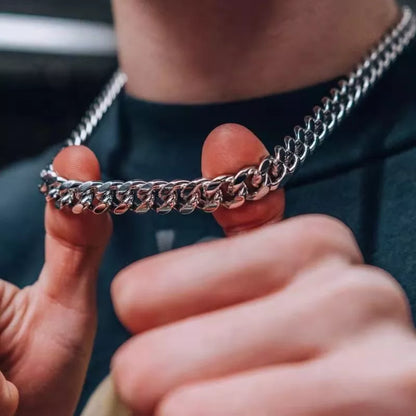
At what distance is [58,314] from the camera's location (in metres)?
0.33

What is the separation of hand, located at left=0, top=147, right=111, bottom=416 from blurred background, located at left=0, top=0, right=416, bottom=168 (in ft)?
1.64

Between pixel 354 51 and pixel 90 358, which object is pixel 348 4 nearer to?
pixel 354 51

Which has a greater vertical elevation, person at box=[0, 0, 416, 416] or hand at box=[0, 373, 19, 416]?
person at box=[0, 0, 416, 416]

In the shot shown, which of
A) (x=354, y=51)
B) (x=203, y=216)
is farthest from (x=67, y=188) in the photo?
(x=354, y=51)

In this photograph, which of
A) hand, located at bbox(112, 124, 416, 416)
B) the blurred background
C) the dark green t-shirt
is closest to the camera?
hand, located at bbox(112, 124, 416, 416)

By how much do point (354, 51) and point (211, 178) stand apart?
0.18m

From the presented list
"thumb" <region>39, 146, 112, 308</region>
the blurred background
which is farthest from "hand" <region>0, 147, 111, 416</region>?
the blurred background

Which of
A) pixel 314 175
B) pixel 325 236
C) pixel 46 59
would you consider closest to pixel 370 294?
pixel 325 236

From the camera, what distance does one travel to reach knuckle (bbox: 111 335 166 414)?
0.76 ft

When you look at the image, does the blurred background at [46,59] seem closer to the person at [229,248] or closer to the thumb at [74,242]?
the person at [229,248]

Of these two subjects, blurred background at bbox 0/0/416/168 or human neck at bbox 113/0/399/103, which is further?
blurred background at bbox 0/0/416/168

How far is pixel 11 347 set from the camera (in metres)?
0.32

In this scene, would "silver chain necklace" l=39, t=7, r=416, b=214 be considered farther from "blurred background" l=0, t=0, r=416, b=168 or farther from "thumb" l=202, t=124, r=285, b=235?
"blurred background" l=0, t=0, r=416, b=168

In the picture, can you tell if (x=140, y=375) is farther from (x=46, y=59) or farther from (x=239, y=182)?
(x=46, y=59)
